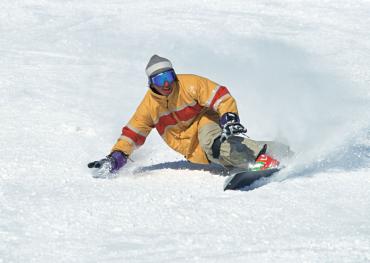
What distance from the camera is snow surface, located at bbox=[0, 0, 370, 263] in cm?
488

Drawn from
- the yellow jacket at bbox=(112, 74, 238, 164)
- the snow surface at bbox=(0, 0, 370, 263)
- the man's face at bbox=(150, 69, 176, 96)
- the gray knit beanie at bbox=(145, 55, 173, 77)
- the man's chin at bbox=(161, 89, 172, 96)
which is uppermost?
the gray knit beanie at bbox=(145, 55, 173, 77)

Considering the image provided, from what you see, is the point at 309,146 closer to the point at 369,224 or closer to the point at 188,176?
the point at 188,176

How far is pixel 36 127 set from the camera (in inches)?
329

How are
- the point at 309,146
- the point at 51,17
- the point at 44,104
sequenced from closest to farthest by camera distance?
the point at 309,146, the point at 44,104, the point at 51,17

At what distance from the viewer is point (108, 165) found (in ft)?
21.9

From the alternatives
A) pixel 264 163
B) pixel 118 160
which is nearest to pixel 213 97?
pixel 264 163

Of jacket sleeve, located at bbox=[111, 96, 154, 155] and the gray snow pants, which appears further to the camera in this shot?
jacket sleeve, located at bbox=[111, 96, 154, 155]

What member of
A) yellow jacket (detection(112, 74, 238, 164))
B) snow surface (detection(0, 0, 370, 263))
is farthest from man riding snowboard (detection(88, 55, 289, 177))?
snow surface (detection(0, 0, 370, 263))

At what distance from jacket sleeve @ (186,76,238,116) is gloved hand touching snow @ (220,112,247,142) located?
3.5 inches

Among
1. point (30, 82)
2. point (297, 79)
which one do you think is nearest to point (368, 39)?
point (297, 79)

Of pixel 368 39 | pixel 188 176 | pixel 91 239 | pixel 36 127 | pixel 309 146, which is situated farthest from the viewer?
pixel 368 39

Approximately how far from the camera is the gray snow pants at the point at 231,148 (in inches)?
258

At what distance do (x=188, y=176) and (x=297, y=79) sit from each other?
4.34m

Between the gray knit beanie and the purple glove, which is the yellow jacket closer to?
the purple glove
